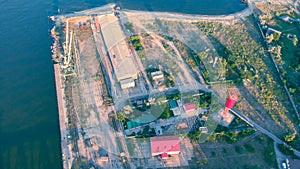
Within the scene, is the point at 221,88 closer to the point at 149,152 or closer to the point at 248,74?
the point at 248,74

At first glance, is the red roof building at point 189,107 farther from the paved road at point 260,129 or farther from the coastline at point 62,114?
the coastline at point 62,114

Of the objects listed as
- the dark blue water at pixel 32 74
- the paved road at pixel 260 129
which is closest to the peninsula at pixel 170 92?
the paved road at pixel 260 129

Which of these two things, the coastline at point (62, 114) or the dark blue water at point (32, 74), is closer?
the coastline at point (62, 114)

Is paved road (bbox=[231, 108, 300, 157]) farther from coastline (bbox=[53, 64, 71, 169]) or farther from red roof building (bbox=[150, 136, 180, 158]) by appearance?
coastline (bbox=[53, 64, 71, 169])

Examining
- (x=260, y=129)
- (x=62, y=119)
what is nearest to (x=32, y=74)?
(x=62, y=119)

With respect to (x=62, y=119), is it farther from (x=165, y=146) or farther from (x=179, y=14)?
(x=179, y=14)

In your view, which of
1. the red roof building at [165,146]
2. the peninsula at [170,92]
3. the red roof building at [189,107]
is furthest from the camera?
the red roof building at [189,107]
